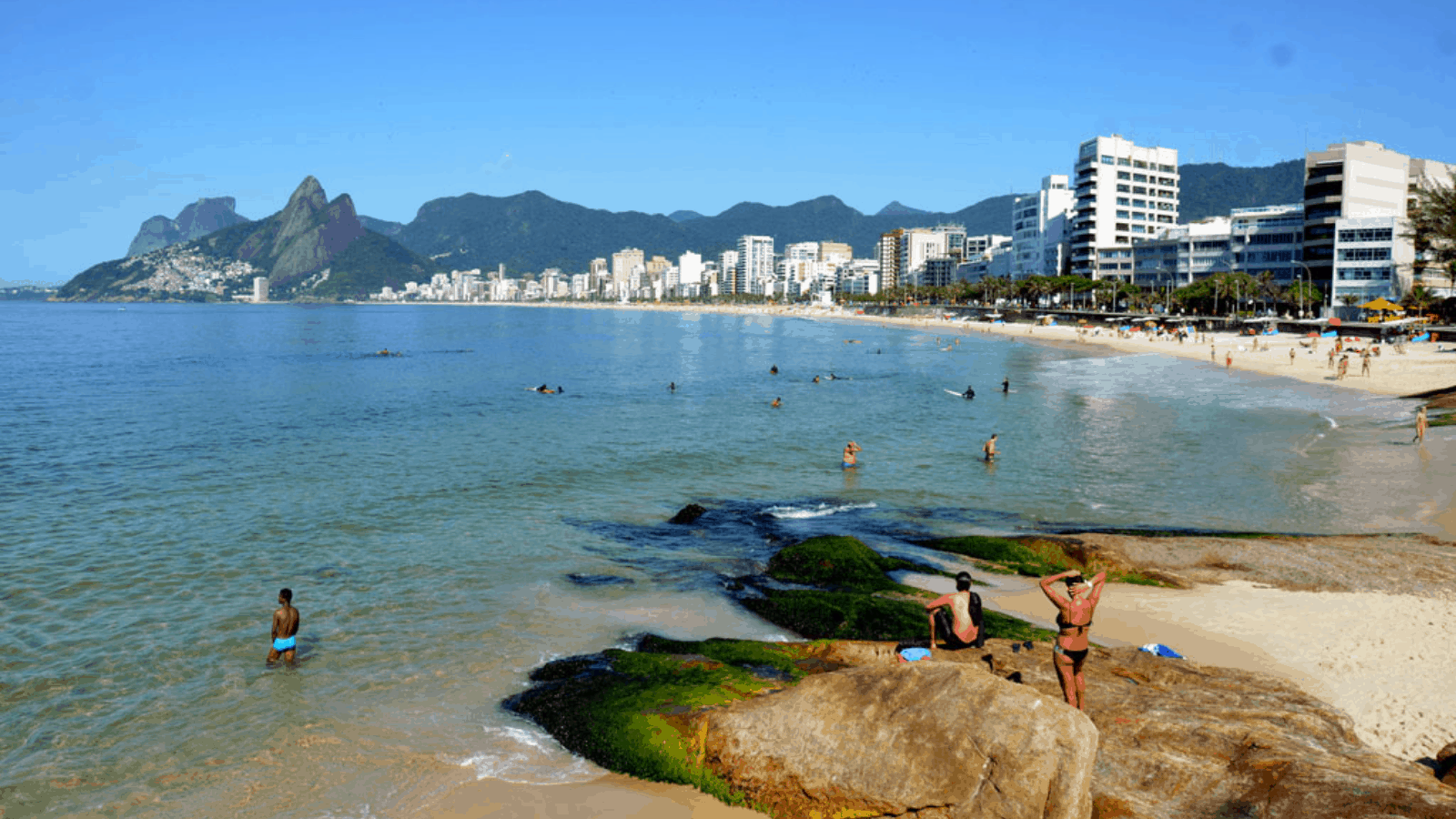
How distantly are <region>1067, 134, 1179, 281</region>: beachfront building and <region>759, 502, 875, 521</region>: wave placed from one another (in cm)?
13412

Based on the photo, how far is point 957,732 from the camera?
7672 mm

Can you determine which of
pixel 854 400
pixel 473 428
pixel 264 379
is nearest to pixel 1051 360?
pixel 854 400

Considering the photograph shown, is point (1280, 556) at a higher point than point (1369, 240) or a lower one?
lower

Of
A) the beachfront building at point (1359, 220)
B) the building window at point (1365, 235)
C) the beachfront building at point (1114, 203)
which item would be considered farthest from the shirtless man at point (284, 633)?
the beachfront building at point (1114, 203)

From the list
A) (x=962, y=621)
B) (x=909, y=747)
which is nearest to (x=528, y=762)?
(x=909, y=747)

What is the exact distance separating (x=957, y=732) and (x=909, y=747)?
47cm

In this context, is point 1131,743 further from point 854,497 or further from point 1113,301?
point 1113,301

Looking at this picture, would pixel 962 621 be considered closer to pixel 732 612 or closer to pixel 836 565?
pixel 732 612

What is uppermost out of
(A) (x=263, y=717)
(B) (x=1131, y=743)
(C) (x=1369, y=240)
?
(C) (x=1369, y=240)

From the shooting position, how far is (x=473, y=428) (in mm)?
38062

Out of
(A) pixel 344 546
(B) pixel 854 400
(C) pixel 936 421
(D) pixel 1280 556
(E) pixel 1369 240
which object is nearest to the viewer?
(D) pixel 1280 556

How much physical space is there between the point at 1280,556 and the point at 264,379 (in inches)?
2393

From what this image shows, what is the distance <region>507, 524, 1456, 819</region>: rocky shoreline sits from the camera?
725 cm

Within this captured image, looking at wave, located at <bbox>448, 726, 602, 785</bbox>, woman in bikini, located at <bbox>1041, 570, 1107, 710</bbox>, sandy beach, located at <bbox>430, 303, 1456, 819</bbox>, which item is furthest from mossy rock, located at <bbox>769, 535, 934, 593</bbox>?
wave, located at <bbox>448, 726, 602, 785</bbox>
